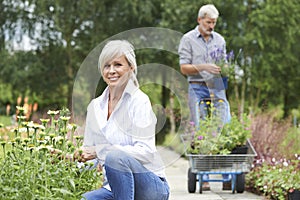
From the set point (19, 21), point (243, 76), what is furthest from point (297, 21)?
point (19, 21)

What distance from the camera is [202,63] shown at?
5.38 metres

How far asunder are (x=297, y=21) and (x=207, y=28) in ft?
25.1

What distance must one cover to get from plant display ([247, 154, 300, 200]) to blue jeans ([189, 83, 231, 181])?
525 millimetres

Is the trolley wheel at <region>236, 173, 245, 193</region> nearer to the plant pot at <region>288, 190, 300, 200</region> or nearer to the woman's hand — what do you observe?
the plant pot at <region>288, 190, 300, 200</region>

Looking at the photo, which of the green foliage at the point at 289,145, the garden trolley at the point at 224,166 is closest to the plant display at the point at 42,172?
the garden trolley at the point at 224,166

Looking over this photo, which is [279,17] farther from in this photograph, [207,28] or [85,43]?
[207,28]

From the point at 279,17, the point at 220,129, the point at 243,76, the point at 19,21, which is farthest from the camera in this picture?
the point at 19,21

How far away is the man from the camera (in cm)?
532

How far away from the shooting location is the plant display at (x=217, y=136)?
5.05m

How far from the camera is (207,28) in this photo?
5363 mm

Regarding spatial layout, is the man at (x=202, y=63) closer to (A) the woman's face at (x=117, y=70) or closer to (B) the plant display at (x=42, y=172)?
(A) the woman's face at (x=117, y=70)

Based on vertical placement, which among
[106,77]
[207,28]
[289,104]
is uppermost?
[207,28]

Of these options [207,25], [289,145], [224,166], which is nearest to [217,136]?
[224,166]

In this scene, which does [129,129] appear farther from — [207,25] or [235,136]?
[207,25]
